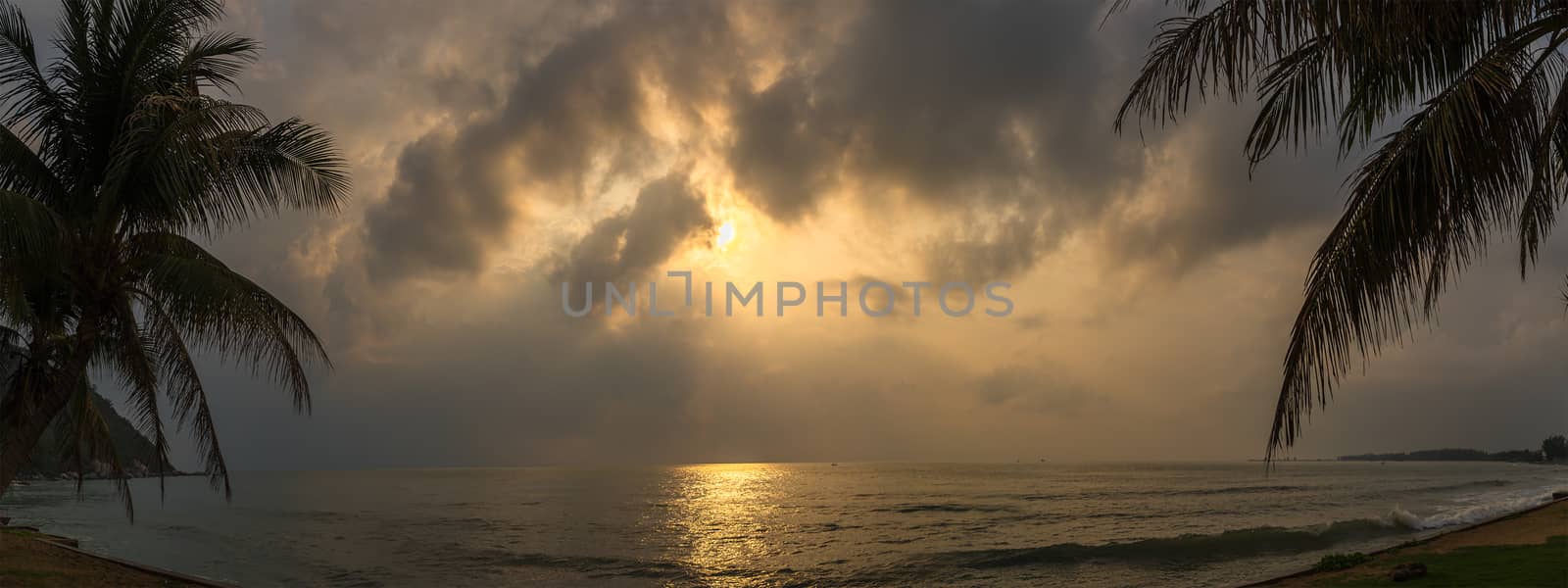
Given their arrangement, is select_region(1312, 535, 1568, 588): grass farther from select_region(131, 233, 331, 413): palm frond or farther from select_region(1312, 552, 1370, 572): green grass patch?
select_region(131, 233, 331, 413): palm frond

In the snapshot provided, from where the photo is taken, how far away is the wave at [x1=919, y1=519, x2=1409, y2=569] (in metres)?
23.9

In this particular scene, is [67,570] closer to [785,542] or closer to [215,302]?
[215,302]

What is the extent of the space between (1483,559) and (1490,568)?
1382 millimetres

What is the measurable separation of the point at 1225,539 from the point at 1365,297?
983 inches

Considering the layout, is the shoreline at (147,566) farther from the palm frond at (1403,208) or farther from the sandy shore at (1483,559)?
the palm frond at (1403,208)

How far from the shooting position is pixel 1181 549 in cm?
2539

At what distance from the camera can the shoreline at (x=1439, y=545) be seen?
42.6 ft

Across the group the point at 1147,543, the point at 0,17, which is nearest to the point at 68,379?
the point at 0,17

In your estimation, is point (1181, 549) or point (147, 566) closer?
point (147, 566)

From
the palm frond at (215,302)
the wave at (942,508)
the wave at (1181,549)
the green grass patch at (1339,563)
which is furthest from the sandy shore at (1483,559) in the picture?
the wave at (942,508)

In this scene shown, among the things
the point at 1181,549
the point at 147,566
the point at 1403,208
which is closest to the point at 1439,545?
the point at 1181,549

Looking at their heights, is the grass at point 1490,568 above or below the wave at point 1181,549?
above

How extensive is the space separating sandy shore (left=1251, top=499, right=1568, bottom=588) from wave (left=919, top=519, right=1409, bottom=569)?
7.29 metres

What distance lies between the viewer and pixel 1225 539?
26.7 m
